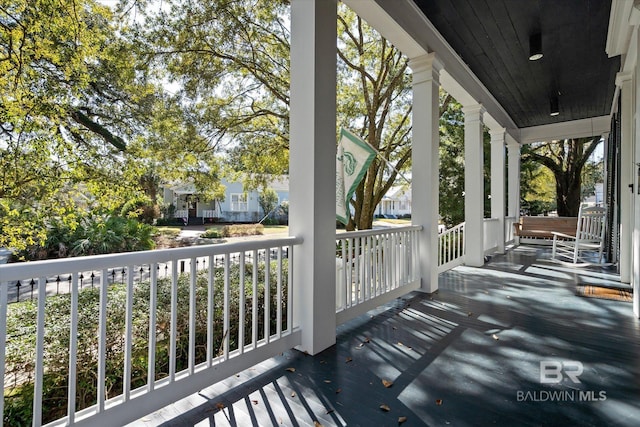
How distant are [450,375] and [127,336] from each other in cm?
180

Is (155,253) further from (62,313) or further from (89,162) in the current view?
(89,162)

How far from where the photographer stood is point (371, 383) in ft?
6.09

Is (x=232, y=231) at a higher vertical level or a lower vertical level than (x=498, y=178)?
lower

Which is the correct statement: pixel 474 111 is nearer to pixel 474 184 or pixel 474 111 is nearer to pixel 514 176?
pixel 474 184

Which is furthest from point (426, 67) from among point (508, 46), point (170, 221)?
point (170, 221)

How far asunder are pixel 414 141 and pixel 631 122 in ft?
8.62

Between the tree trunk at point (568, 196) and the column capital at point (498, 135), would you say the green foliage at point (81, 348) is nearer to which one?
the column capital at point (498, 135)

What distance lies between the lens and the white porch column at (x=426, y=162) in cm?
368

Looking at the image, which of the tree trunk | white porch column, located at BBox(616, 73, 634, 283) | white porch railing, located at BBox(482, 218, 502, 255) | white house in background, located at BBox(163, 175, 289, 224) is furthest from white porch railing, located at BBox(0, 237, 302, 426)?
the tree trunk

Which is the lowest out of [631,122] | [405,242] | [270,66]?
[405,242]

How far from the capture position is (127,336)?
150cm

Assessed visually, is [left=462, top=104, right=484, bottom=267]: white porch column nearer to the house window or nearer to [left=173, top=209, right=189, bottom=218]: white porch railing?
the house window

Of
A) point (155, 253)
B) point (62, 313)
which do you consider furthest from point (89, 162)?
point (155, 253)

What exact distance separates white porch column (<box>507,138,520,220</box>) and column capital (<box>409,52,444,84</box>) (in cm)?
513
